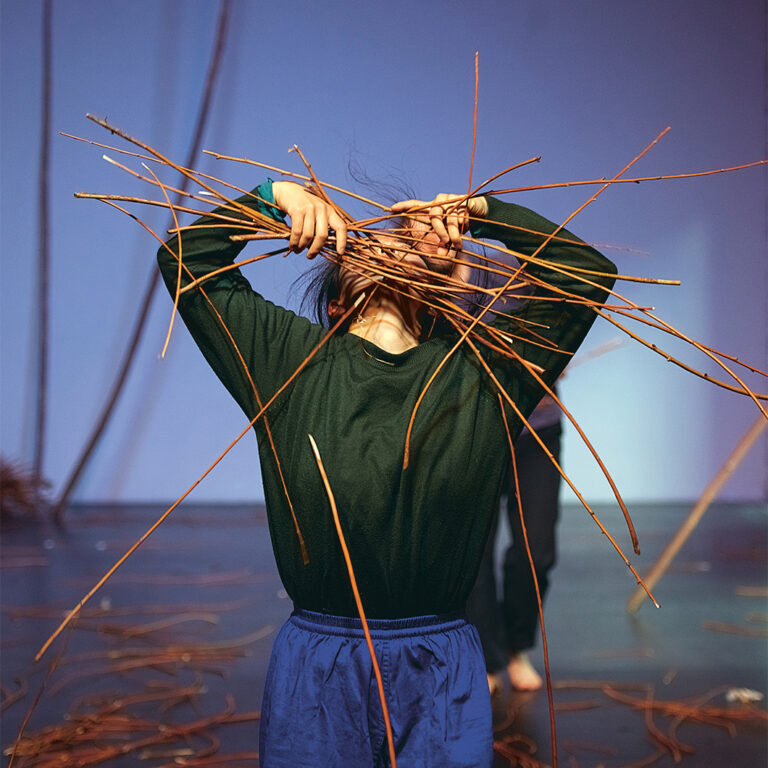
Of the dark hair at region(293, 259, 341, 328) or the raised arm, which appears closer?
the raised arm

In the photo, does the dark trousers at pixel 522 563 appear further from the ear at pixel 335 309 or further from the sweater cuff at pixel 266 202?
the sweater cuff at pixel 266 202

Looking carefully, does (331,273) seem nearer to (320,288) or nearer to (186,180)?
(320,288)

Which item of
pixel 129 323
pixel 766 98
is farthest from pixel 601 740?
pixel 766 98

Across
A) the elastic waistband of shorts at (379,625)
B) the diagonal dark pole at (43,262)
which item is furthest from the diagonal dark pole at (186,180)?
the elastic waistband of shorts at (379,625)

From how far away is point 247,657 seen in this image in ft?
7.73

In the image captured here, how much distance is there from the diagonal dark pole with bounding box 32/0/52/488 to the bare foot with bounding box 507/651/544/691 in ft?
11.9

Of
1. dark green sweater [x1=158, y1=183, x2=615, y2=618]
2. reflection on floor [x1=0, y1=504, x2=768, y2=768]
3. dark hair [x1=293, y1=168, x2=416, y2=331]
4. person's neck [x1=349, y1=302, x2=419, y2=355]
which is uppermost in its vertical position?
dark hair [x1=293, y1=168, x2=416, y2=331]

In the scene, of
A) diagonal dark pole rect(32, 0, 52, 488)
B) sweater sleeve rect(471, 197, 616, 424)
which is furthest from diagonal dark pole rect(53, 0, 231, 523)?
sweater sleeve rect(471, 197, 616, 424)

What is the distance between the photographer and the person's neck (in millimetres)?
965

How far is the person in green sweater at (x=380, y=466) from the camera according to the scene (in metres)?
0.87

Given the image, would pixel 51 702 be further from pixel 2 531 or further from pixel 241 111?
pixel 241 111

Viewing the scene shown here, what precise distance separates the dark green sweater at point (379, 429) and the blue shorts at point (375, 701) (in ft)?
0.11

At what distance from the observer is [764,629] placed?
2.68m

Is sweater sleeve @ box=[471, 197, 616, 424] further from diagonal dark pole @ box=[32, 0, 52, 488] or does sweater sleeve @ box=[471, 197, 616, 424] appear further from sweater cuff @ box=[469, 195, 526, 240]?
diagonal dark pole @ box=[32, 0, 52, 488]
